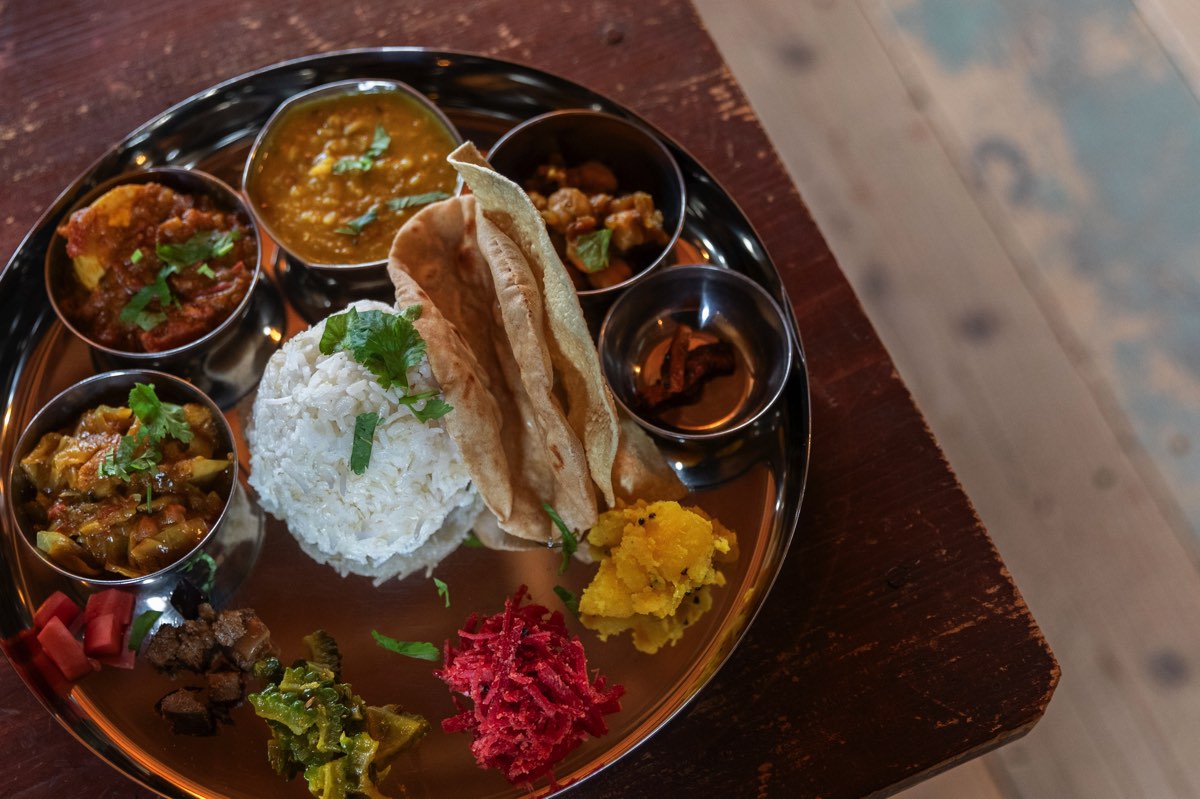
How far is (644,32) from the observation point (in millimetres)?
2826

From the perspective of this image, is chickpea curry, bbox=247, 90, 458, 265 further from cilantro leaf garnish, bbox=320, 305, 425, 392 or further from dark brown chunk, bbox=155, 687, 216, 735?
dark brown chunk, bbox=155, 687, 216, 735

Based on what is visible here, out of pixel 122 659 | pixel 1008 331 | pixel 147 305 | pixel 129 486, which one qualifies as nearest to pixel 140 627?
pixel 122 659

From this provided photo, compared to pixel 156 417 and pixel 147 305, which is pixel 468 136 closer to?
pixel 147 305

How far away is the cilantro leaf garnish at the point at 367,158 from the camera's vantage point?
2.44 meters

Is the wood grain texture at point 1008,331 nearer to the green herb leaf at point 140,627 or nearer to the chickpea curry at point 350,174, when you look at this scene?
the chickpea curry at point 350,174

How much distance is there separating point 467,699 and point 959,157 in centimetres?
271

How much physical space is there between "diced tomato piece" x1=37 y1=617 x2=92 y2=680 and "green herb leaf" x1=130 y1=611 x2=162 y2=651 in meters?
0.09

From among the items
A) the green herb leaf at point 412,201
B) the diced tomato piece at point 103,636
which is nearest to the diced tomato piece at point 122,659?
the diced tomato piece at point 103,636

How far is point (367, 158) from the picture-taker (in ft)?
8.07

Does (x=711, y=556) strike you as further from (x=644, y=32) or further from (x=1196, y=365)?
(x=1196, y=365)

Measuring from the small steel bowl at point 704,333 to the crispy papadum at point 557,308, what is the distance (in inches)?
4.8

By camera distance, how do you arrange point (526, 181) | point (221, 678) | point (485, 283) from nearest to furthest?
1. point (221, 678)
2. point (485, 283)
3. point (526, 181)

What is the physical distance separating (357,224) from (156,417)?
2.00ft

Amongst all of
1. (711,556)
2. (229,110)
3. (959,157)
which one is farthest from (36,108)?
(959,157)
